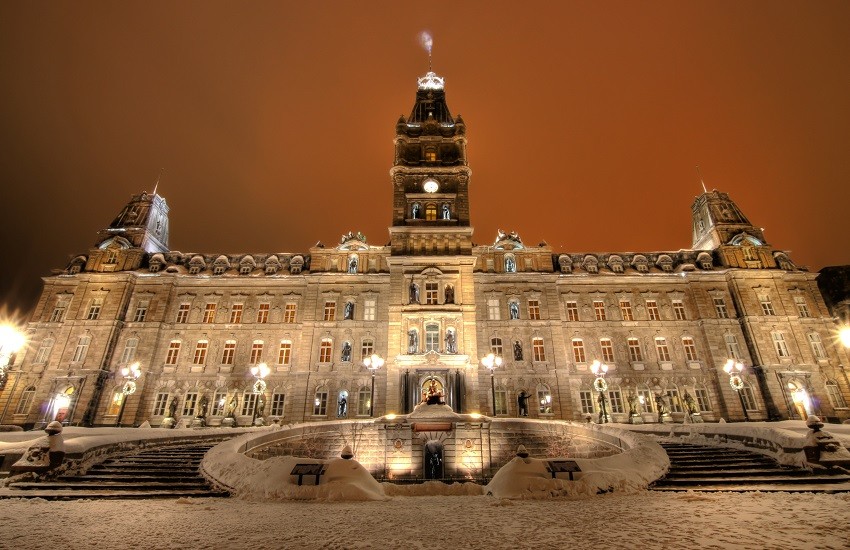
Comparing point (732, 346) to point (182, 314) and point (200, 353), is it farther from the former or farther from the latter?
point (182, 314)

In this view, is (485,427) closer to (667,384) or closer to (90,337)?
(667,384)

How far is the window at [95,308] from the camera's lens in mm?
34281

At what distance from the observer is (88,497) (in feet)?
35.6

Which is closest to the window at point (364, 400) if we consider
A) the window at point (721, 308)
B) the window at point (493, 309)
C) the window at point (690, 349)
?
the window at point (493, 309)

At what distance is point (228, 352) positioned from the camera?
34250 mm

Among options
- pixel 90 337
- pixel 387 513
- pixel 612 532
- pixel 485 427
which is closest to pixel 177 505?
pixel 387 513

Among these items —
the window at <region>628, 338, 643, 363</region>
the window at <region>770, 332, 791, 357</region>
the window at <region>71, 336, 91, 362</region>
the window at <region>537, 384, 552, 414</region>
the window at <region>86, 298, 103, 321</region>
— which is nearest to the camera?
the window at <region>537, 384, 552, 414</region>

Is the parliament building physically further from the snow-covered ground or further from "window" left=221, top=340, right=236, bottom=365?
the snow-covered ground

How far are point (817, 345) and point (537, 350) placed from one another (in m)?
23.3

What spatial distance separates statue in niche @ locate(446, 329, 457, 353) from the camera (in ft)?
101

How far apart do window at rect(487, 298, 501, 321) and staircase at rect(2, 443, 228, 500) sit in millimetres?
23844

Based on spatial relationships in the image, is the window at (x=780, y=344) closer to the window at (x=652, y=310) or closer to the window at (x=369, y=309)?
the window at (x=652, y=310)

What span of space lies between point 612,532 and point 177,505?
9.91 m

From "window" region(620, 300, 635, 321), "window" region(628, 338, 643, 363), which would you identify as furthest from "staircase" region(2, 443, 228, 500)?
"window" region(620, 300, 635, 321)
